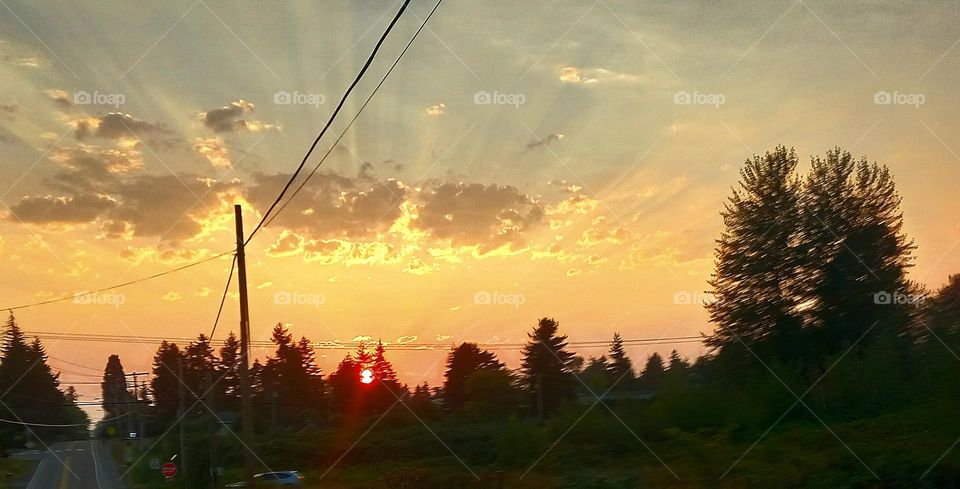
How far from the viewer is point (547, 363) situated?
238 feet

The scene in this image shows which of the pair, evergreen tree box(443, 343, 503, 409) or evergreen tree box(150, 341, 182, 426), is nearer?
evergreen tree box(443, 343, 503, 409)

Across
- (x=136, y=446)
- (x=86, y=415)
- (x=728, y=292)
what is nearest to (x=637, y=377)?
(x=728, y=292)

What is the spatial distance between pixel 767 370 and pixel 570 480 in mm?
17401

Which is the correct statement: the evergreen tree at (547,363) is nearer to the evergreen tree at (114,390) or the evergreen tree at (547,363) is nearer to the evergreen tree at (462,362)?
the evergreen tree at (462,362)

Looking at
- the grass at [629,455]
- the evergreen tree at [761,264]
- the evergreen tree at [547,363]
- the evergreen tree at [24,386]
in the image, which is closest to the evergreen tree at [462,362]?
the evergreen tree at [547,363]

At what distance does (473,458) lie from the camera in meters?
41.3

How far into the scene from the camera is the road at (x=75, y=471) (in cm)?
6359

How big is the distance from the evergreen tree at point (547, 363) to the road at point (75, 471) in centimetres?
3166

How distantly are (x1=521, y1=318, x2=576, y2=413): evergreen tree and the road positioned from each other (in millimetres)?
31662

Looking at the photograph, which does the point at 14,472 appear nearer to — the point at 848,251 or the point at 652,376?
the point at 652,376

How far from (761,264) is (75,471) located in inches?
2598

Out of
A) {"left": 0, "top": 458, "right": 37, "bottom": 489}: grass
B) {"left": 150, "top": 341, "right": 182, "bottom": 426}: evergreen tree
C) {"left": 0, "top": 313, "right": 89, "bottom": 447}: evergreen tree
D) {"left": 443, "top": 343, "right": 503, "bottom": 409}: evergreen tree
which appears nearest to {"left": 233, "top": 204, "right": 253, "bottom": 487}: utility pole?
{"left": 0, "top": 458, "right": 37, "bottom": 489}: grass

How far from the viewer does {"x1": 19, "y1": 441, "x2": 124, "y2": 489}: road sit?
209 ft

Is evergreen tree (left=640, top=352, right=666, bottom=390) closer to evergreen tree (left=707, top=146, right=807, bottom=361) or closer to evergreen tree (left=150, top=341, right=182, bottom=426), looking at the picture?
evergreen tree (left=707, top=146, right=807, bottom=361)
